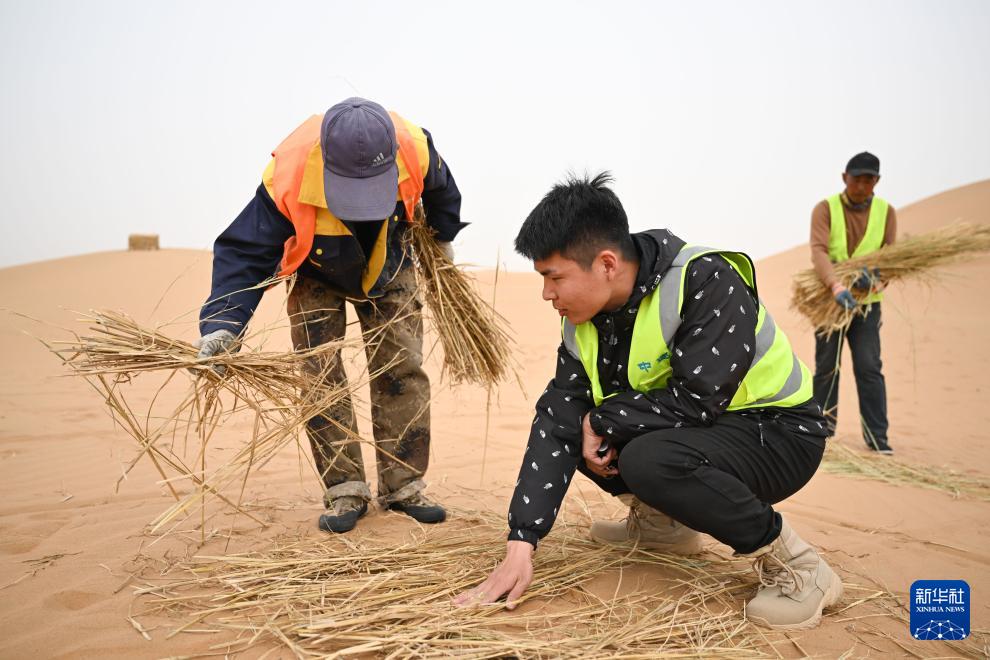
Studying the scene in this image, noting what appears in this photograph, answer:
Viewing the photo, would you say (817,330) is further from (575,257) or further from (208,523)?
(208,523)

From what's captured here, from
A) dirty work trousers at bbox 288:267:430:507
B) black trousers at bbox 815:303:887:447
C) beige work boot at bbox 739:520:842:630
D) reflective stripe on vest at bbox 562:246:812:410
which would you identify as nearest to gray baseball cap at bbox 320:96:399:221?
dirty work trousers at bbox 288:267:430:507

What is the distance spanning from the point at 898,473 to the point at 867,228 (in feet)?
4.75

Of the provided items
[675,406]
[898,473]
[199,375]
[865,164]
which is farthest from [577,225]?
[865,164]

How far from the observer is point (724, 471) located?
1.85m

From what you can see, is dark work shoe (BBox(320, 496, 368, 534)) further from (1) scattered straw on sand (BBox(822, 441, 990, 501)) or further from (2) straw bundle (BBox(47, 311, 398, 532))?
(1) scattered straw on sand (BBox(822, 441, 990, 501))

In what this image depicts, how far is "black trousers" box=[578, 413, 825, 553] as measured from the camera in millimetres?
1790

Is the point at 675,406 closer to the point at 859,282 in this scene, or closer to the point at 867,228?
the point at 859,282

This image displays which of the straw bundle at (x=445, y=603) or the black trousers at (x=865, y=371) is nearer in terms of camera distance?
the straw bundle at (x=445, y=603)

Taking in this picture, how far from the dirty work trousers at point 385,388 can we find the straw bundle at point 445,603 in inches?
15.0

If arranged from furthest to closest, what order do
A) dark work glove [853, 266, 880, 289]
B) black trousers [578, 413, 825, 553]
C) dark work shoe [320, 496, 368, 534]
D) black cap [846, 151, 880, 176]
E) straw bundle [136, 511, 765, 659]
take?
dark work glove [853, 266, 880, 289] → black cap [846, 151, 880, 176] → dark work shoe [320, 496, 368, 534] → black trousers [578, 413, 825, 553] → straw bundle [136, 511, 765, 659]

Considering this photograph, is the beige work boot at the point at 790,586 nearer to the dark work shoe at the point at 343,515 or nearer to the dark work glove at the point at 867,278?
the dark work shoe at the point at 343,515

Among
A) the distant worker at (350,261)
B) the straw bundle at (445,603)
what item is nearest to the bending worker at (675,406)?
the straw bundle at (445,603)

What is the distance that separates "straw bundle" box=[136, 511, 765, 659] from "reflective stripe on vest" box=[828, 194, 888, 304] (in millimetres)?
2709

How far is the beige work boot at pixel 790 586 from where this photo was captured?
1846mm
